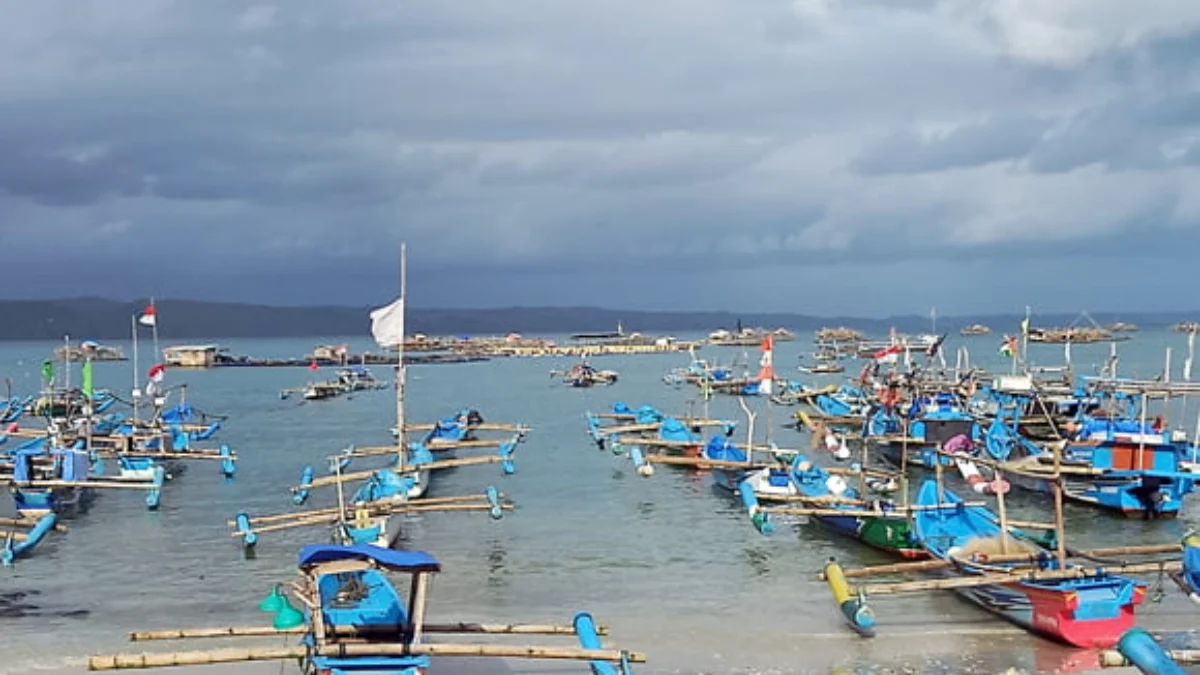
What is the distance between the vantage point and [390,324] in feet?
95.5

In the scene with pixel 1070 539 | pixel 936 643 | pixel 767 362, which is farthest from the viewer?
pixel 767 362

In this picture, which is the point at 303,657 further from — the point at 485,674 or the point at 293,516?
the point at 293,516

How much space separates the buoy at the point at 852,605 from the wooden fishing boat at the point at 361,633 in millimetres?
4958

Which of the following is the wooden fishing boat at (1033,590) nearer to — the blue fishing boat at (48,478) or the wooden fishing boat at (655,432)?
the wooden fishing boat at (655,432)

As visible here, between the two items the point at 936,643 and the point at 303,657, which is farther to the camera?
the point at 936,643

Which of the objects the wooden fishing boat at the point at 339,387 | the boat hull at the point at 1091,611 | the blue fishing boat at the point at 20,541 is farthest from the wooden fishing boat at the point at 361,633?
the wooden fishing boat at the point at 339,387

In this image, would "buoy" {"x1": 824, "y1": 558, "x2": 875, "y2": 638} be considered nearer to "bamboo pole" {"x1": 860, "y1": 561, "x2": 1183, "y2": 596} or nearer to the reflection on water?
"bamboo pole" {"x1": 860, "y1": 561, "x2": 1183, "y2": 596}

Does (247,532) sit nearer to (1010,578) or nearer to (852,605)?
(852,605)

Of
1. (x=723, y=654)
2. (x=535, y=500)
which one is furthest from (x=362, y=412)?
(x=723, y=654)

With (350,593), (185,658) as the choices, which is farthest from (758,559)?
(185,658)

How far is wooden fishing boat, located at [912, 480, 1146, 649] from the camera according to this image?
18.2 meters

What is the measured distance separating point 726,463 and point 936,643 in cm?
1628

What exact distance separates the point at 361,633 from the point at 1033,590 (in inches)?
401

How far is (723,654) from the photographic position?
1905cm
